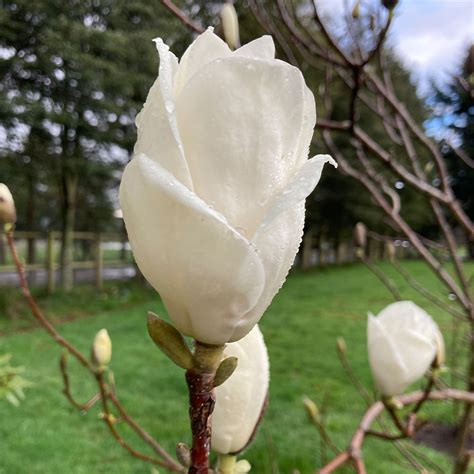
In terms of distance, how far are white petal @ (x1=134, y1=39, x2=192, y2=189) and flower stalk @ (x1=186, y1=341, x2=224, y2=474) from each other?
0.28 ft

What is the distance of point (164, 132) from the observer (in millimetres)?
260

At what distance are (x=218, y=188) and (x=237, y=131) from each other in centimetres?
3

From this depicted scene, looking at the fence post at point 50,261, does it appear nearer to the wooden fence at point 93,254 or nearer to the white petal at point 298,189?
the wooden fence at point 93,254

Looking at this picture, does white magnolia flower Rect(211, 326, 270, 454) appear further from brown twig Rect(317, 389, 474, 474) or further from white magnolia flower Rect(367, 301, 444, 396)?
white magnolia flower Rect(367, 301, 444, 396)

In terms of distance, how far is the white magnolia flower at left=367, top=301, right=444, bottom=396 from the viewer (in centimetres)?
72

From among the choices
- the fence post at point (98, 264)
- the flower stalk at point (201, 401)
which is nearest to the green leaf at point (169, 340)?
the flower stalk at point (201, 401)

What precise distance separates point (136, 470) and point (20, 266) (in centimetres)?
233

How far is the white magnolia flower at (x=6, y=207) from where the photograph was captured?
63 cm

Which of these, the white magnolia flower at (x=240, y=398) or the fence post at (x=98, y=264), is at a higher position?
the white magnolia flower at (x=240, y=398)

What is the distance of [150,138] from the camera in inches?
10.5

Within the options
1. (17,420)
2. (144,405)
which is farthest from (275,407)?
(17,420)

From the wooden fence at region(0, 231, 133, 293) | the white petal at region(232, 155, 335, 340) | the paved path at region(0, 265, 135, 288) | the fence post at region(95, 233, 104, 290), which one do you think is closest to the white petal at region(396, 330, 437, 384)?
the white petal at region(232, 155, 335, 340)

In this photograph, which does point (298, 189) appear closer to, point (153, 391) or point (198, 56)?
point (198, 56)

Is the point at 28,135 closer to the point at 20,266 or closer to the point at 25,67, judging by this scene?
the point at 25,67
